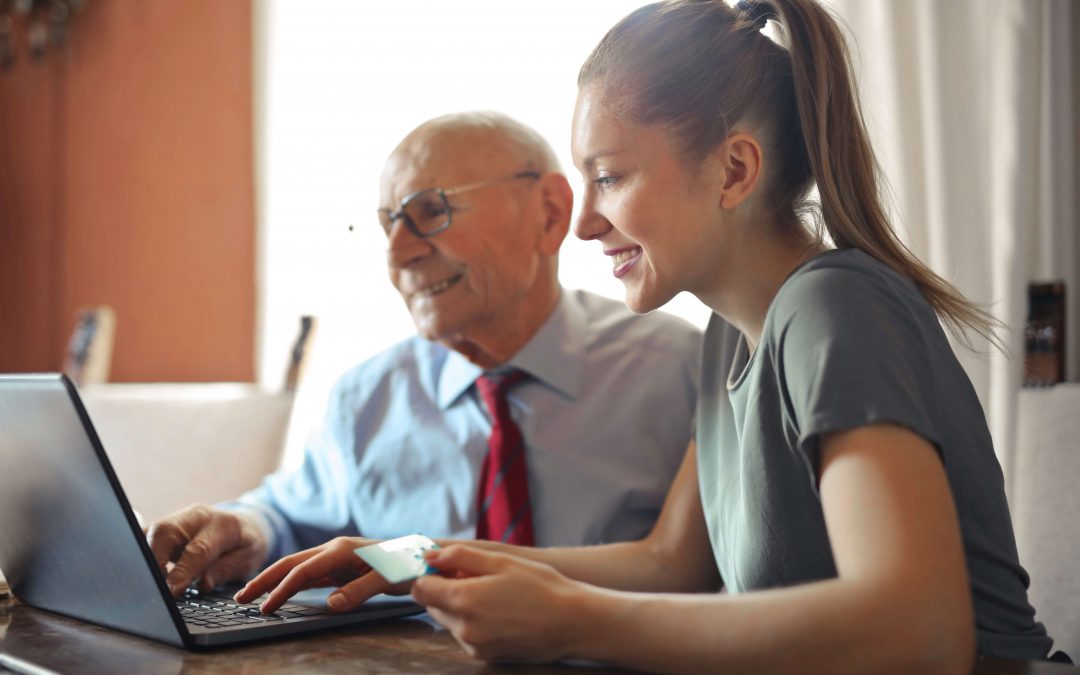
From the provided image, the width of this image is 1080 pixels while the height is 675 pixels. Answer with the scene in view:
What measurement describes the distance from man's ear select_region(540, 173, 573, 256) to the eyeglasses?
0.10 meters

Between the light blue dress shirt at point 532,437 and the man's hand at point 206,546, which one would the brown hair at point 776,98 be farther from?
the man's hand at point 206,546

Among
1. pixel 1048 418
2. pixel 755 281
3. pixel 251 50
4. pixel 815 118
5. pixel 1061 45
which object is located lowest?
pixel 1048 418

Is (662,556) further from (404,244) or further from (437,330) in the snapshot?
(404,244)

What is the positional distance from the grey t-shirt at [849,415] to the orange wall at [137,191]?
2.70 metres

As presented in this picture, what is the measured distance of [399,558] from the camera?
0.88 metres

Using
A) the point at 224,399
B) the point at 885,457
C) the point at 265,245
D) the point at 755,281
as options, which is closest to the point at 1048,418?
the point at 755,281

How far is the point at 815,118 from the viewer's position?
1.03 metres

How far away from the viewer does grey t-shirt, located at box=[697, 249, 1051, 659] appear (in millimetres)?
798

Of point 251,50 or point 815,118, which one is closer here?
point 815,118

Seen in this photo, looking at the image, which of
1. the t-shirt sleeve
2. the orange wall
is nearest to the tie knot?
the t-shirt sleeve

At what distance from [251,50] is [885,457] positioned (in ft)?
9.98

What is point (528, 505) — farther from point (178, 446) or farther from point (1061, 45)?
point (1061, 45)

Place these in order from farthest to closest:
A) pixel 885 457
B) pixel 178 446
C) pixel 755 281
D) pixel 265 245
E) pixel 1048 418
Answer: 1. pixel 265 245
2. pixel 178 446
3. pixel 1048 418
4. pixel 755 281
5. pixel 885 457

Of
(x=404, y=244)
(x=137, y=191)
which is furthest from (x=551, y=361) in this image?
(x=137, y=191)
